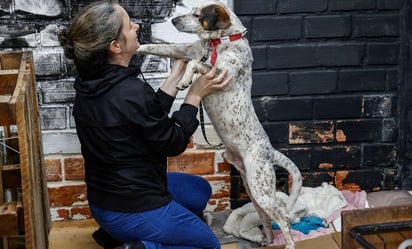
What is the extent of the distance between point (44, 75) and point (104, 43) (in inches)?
39.4

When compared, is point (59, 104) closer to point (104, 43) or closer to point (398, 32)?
point (104, 43)

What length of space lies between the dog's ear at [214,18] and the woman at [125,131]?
0.19 m

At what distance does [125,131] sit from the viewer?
8.36 feet

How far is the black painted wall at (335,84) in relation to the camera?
356 cm

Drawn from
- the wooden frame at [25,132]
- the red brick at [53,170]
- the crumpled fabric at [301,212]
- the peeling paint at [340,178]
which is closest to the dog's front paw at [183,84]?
the wooden frame at [25,132]

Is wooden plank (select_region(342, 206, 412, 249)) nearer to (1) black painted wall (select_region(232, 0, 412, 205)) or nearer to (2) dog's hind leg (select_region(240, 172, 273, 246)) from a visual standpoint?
(2) dog's hind leg (select_region(240, 172, 273, 246))

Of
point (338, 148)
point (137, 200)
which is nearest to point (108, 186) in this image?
point (137, 200)

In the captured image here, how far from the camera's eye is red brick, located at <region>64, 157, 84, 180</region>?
11.5ft

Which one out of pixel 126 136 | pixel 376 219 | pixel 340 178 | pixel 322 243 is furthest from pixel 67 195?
pixel 376 219

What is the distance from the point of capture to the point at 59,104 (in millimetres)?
3447

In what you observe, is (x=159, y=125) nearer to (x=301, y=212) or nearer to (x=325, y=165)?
(x=301, y=212)

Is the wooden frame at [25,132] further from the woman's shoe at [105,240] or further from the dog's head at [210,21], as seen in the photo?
the dog's head at [210,21]

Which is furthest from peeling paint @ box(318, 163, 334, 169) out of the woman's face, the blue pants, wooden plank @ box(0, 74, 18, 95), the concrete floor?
wooden plank @ box(0, 74, 18, 95)

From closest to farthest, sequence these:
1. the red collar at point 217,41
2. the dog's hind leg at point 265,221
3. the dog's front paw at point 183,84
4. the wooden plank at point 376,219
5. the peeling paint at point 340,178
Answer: the wooden plank at point 376,219
the dog's front paw at point 183,84
the red collar at point 217,41
the dog's hind leg at point 265,221
the peeling paint at point 340,178
